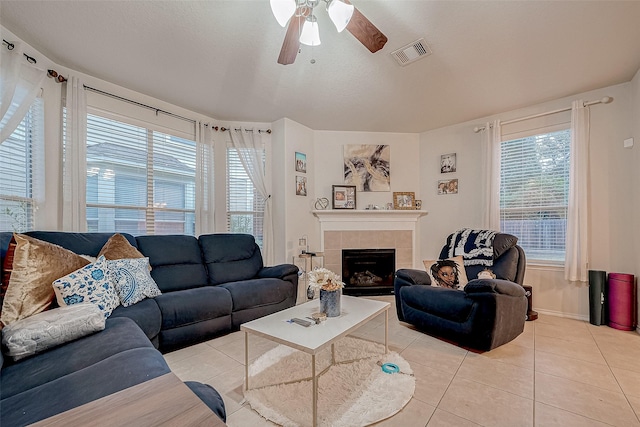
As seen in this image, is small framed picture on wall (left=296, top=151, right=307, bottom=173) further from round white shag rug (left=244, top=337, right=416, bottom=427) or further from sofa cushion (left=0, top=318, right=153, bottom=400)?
sofa cushion (left=0, top=318, right=153, bottom=400)

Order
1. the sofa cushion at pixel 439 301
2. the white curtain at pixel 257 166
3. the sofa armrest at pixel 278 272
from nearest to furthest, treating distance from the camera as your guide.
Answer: the sofa cushion at pixel 439 301 → the sofa armrest at pixel 278 272 → the white curtain at pixel 257 166

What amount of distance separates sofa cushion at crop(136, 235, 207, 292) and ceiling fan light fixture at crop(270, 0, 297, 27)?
242 cm

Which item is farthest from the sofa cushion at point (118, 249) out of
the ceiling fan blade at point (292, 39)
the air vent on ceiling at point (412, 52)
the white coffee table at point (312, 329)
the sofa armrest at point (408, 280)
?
the air vent on ceiling at point (412, 52)

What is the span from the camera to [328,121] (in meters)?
4.05

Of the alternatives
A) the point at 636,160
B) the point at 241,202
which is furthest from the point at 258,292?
the point at 636,160

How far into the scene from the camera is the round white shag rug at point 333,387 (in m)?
1.54

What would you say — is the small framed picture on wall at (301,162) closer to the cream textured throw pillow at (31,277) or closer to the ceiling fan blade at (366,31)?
the ceiling fan blade at (366,31)

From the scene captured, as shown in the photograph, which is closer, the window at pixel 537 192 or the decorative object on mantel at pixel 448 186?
the window at pixel 537 192

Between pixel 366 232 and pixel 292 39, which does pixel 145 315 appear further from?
pixel 366 232

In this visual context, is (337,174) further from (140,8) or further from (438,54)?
(140,8)

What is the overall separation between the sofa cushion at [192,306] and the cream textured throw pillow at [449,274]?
2.13 meters

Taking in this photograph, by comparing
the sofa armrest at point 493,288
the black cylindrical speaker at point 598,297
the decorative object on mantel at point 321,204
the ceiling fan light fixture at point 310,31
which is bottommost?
the black cylindrical speaker at point 598,297

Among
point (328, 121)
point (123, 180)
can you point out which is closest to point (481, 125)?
point (328, 121)

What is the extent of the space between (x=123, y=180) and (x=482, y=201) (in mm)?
4562
